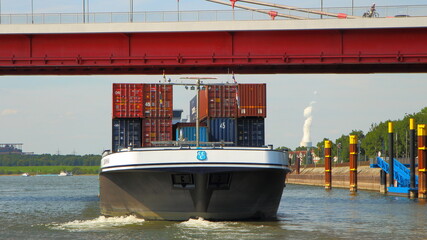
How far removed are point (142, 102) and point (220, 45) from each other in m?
5.61

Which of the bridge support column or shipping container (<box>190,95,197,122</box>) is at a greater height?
shipping container (<box>190,95,197,122</box>)

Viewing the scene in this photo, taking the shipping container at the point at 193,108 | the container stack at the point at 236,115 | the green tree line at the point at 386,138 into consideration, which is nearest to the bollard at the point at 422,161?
the container stack at the point at 236,115

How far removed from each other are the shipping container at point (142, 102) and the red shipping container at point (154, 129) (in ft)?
0.89

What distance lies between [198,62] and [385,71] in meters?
10.2

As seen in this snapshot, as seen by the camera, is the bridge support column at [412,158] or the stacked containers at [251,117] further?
the bridge support column at [412,158]

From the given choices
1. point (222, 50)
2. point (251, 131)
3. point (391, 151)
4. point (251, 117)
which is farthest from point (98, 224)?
point (391, 151)

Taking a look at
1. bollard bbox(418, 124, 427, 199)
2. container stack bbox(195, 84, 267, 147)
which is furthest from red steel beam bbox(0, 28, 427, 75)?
bollard bbox(418, 124, 427, 199)

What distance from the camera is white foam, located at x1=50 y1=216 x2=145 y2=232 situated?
99.6 feet

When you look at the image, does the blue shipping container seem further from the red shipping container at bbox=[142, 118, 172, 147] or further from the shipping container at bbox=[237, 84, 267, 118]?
the shipping container at bbox=[237, 84, 267, 118]

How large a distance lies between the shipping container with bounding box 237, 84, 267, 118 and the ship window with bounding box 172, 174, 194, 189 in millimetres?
11900

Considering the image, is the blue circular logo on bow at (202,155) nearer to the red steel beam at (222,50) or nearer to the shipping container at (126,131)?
the red steel beam at (222,50)

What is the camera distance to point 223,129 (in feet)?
134

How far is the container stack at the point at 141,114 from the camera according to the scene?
136 feet

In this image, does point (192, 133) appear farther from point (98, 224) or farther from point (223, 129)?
point (98, 224)
